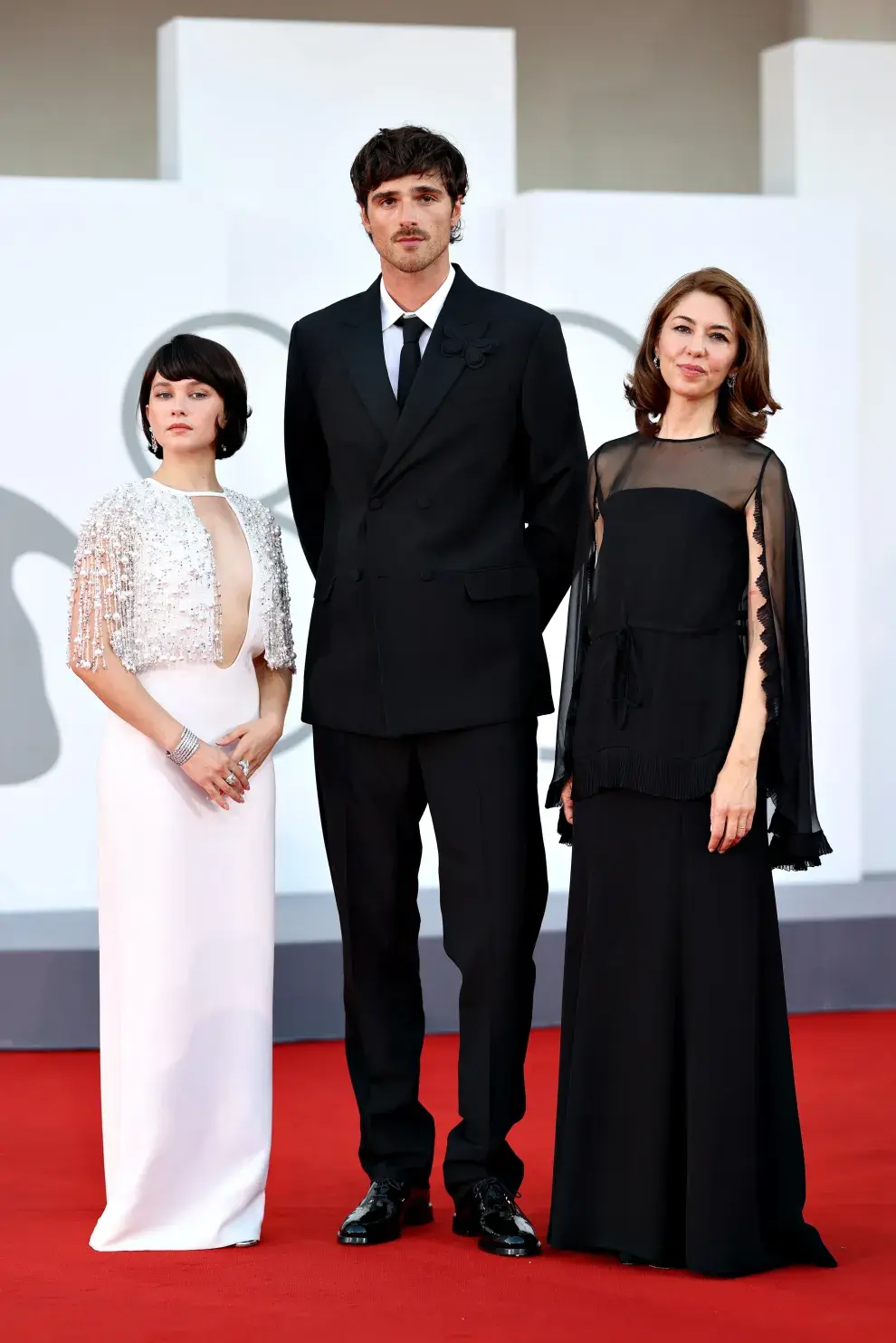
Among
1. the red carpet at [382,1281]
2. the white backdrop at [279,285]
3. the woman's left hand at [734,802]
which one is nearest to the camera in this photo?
Answer: the red carpet at [382,1281]

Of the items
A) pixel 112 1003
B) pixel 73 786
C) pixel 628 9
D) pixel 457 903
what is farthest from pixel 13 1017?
pixel 628 9

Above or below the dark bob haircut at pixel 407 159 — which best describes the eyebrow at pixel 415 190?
below

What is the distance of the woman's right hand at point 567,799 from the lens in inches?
113

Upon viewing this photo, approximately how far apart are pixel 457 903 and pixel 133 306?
3.11m

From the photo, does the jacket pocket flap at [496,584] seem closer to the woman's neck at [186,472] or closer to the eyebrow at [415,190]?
the woman's neck at [186,472]

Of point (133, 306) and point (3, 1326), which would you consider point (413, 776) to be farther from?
point (133, 306)

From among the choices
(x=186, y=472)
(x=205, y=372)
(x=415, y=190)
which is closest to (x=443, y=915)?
(x=186, y=472)

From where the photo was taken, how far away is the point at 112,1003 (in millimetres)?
2939

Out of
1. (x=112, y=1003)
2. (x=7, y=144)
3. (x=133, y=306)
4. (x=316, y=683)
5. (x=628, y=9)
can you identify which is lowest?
(x=112, y=1003)

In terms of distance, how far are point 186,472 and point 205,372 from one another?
0.17 metres

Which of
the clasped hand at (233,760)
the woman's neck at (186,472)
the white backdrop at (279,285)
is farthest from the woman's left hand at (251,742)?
the white backdrop at (279,285)

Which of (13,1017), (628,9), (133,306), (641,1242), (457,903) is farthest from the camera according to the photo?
(628,9)

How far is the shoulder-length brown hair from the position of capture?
2.75 meters

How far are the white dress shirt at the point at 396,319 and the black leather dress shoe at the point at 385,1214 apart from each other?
1.31 meters
